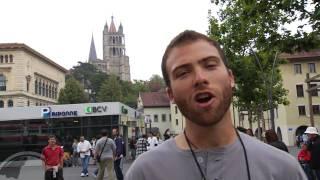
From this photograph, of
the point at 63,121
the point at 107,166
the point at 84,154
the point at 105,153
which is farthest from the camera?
the point at 63,121

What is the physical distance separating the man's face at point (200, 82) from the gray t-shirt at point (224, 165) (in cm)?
14

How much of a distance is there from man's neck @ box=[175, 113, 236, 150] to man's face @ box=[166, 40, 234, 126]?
4 centimetres

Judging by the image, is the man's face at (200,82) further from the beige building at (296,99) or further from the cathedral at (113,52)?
the cathedral at (113,52)

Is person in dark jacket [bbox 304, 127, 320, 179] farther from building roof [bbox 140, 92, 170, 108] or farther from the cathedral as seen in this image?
the cathedral

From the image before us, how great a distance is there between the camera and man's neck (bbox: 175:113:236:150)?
6.86 feet

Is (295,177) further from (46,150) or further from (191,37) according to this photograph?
(46,150)

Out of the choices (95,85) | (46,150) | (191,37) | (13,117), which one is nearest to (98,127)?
(13,117)

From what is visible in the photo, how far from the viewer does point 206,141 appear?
6.89ft

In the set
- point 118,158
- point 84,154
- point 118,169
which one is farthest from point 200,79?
point 84,154

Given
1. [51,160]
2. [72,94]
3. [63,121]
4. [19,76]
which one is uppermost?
[19,76]

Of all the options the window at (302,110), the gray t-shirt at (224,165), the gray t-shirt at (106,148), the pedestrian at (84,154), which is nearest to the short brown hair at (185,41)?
the gray t-shirt at (224,165)

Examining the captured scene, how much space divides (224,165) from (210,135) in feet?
0.42

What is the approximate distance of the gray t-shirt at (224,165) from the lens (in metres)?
2.04

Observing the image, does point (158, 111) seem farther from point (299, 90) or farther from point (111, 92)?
point (299, 90)
